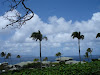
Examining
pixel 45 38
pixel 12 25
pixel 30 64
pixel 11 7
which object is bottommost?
pixel 30 64

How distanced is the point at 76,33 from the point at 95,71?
43333mm

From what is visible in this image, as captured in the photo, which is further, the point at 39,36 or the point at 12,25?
the point at 39,36

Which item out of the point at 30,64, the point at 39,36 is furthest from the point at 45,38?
the point at 30,64

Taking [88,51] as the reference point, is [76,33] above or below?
above

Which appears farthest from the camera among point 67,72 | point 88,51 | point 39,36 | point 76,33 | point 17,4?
point 88,51

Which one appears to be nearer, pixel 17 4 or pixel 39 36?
pixel 17 4

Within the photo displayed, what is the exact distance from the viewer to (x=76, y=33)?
49.8 metres

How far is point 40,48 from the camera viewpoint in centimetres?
4203

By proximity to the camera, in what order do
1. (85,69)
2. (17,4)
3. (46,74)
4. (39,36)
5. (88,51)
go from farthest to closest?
A: (88,51) < (39,36) < (85,69) < (46,74) < (17,4)

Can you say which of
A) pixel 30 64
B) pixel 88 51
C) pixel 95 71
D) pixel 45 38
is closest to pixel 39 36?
pixel 45 38

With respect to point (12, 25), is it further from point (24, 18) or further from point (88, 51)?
point (88, 51)

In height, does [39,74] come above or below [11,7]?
below

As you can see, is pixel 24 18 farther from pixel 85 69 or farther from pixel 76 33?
pixel 76 33

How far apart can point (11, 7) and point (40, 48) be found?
37.8m
